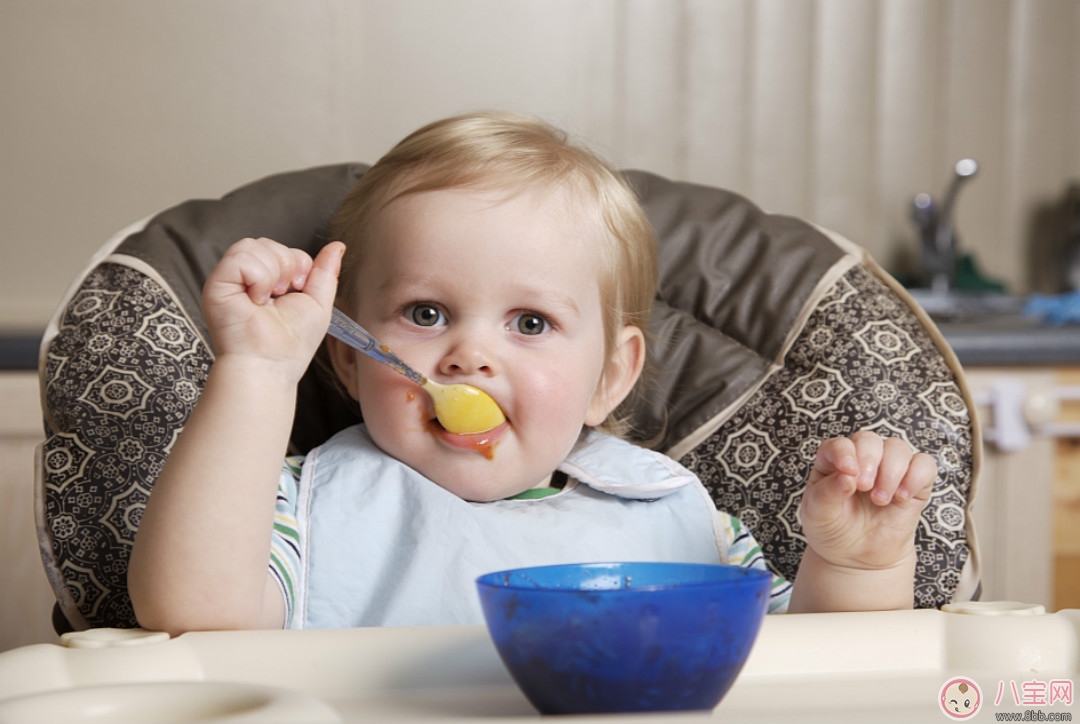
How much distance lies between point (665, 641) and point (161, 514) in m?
0.41

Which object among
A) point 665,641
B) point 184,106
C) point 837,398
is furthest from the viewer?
point 184,106

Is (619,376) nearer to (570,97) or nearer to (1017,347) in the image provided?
(1017,347)

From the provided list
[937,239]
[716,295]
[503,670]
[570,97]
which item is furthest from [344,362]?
[937,239]

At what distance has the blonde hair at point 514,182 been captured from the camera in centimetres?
105

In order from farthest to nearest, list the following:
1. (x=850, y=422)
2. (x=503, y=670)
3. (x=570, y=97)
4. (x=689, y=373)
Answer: (x=570, y=97) < (x=689, y=373) < (x=850, y=422) < (x=503, y=670)

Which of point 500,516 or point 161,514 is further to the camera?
point 500,516

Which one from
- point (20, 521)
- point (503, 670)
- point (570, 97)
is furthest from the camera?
point (570, 97)

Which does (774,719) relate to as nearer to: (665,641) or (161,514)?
(665,641)

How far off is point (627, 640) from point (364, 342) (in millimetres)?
449

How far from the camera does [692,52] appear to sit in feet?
7.63

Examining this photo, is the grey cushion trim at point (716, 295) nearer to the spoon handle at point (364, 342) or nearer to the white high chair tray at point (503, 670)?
the spoon handle at point (364, 342)

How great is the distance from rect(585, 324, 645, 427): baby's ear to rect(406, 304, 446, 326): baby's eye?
0.25 metres

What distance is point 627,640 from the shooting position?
0.49 m

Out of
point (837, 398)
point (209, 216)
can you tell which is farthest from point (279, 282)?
point (837, 398)
